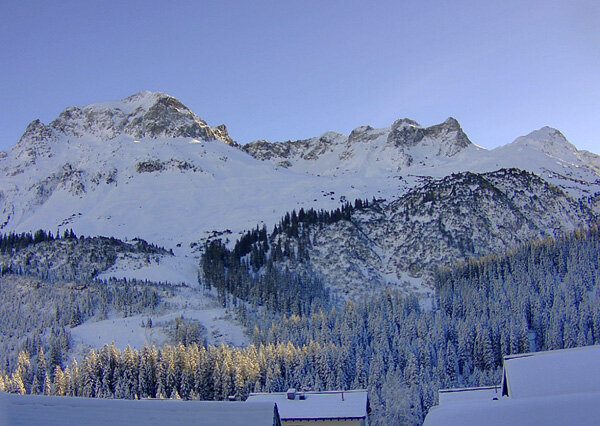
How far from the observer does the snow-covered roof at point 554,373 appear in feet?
107

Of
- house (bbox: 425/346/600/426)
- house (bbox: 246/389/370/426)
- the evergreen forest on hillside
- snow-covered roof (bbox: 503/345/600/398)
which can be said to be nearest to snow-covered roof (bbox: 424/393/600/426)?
house (bbox: 425/346/600/426)

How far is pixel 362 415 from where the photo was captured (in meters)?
49.3

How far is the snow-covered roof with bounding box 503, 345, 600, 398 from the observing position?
32.7 meters

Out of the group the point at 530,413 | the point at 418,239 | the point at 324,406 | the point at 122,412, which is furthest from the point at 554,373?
the point at 418,239

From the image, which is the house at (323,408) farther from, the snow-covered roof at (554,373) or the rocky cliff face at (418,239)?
the rocky cliff face at (418,239)

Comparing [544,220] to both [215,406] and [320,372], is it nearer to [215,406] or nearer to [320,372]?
[320,372]

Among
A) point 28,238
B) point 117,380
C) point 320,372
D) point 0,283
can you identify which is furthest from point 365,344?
point 28,238

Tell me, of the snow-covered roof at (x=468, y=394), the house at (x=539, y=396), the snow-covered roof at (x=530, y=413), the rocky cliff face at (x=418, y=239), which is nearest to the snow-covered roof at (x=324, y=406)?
the snow-covered roof at (x=468, y=394)

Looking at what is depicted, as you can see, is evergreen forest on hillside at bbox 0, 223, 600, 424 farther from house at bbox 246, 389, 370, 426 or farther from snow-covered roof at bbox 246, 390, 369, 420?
house at bbox 246, 389, 370, 426

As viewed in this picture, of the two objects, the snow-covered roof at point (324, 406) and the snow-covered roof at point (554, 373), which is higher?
the snow-covered roof at point (554, 373)

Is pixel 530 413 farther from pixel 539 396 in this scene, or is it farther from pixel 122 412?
pixel 122 412

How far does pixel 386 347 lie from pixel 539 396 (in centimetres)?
6984

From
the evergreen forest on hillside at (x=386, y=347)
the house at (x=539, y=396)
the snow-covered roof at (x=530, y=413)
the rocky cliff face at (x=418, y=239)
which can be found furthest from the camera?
the rocky cliff face at (x=418, y=239)

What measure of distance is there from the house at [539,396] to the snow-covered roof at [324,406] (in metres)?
7.13
